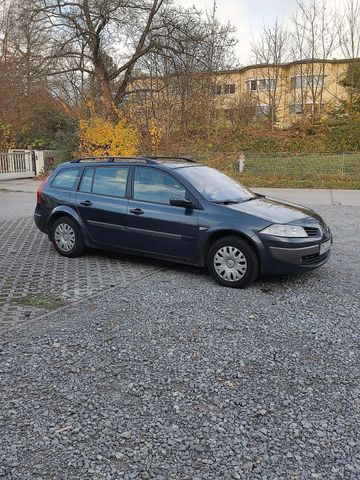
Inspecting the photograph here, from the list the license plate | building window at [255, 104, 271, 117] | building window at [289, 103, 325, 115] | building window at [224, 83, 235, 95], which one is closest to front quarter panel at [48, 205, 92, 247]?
the license plate

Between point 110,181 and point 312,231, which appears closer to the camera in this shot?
point 312,231

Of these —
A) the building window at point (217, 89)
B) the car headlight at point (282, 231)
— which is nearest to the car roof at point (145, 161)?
the car headlight at point (282, 231)

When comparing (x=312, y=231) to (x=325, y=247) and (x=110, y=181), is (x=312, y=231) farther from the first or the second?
(x=110, y=181)

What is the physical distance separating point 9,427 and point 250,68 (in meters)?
35.0

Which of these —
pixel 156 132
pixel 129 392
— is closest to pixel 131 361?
pixel 129 392

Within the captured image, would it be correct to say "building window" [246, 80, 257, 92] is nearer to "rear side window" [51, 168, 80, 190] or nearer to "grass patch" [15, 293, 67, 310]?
"rear side window" [51, 168, 80, 190]

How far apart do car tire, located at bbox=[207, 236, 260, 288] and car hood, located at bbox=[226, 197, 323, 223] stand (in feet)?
1.40

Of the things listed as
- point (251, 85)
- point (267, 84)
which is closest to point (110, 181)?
point (267, 84)

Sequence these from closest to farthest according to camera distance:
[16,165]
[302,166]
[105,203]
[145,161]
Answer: [145,161], [105,203], [302,166], [16,165]

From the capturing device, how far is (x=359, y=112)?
94.9 feet

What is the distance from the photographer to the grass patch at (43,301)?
4953mm

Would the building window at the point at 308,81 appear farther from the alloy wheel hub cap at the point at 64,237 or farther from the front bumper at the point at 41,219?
the alloy wheel hub cap at the point at 64,237

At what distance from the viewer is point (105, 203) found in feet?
21.6

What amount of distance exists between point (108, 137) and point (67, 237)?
44.9 ft
